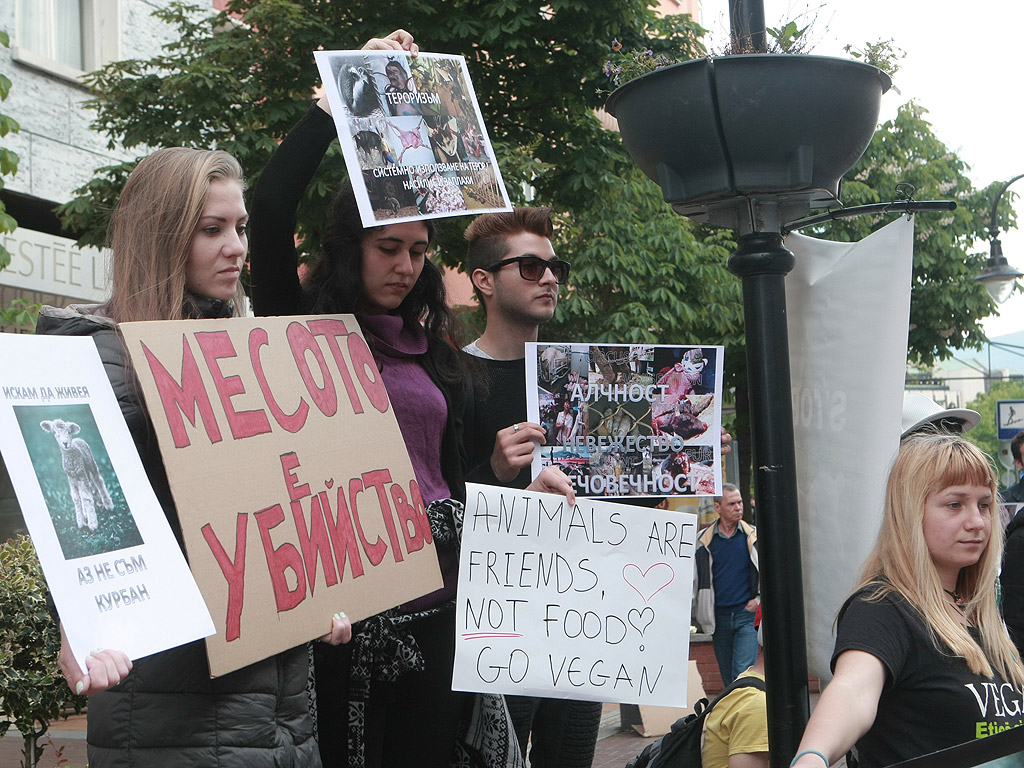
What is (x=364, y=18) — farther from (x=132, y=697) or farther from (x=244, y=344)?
(x=132, y=697)

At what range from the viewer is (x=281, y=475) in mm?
2408

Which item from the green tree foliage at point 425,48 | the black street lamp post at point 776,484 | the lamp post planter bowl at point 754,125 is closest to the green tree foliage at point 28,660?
the black street lamp post at point 776,484

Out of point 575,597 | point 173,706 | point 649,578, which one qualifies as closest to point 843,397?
point 649,578

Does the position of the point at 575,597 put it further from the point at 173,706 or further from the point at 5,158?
the point at 5,158

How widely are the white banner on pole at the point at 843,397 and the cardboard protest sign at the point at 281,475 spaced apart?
0.97 meters

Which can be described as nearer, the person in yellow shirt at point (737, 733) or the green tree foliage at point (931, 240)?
the person in yellow shirt at point (737, 733)

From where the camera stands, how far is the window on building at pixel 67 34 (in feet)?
37.6

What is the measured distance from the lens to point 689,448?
3336 millimetres

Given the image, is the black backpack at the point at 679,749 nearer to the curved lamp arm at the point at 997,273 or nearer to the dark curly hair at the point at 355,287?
the dark curly hair at the point at 355,287

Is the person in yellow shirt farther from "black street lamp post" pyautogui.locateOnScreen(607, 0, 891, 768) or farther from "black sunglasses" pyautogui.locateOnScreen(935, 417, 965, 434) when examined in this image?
"black sunglasses" pyautogui.locateOnScreen(935, 417, 965, 434)

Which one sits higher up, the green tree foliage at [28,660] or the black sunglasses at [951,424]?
the black sunglasses at [951,424]

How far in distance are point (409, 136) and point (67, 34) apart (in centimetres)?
1059

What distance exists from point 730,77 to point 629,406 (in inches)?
39.5

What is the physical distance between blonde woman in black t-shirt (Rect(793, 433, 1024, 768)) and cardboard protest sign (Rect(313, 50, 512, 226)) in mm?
1181
